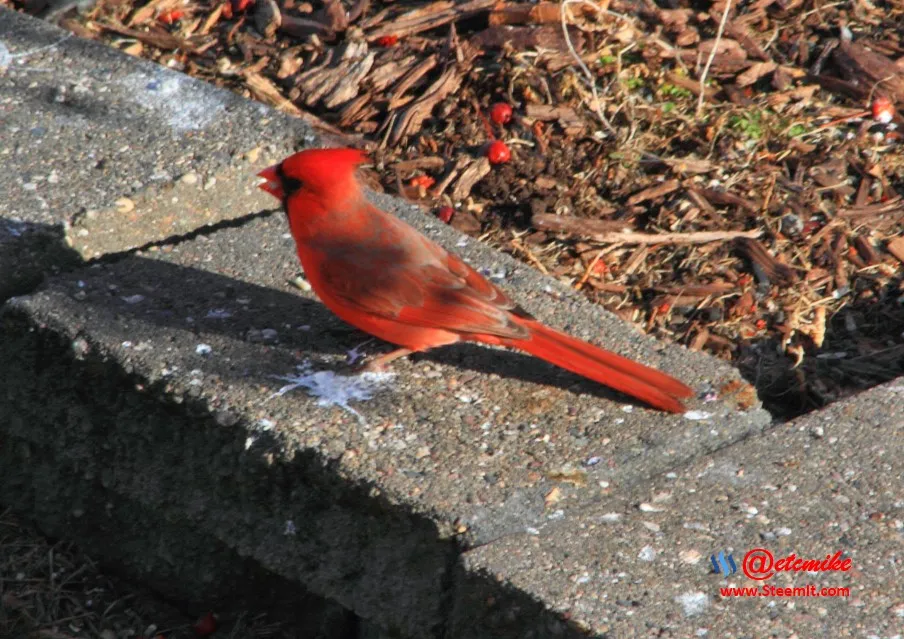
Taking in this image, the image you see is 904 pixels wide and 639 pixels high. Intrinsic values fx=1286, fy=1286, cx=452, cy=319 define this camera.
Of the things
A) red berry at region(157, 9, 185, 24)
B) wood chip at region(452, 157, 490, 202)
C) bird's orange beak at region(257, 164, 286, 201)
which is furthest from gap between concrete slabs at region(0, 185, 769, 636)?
red berry at region(157, 9, 185, 24)

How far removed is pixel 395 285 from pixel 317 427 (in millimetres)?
466

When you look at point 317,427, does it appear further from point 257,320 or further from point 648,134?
point 648,134

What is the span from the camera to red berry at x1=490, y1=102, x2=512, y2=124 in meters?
4.13

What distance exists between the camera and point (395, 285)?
310 cm

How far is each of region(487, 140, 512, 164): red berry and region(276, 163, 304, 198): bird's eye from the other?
1015mm

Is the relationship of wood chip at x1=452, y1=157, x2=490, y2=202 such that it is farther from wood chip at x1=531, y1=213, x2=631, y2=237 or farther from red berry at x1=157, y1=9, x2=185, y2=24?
red berry at x1=157, y1=9, x2=185, y2=24

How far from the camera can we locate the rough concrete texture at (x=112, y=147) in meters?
3.41

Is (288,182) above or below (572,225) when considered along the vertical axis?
above

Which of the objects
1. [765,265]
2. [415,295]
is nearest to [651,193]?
[765,265]

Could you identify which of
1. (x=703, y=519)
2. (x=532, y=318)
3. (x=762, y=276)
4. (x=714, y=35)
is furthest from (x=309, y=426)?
(x=714, y=35)

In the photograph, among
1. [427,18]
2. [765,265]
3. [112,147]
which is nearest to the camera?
[112,147]

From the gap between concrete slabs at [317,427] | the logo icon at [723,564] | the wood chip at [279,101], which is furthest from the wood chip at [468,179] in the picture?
the logo icon at [723,564]

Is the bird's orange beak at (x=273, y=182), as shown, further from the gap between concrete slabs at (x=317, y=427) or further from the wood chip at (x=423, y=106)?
the wood chip at (x=423, y=106)

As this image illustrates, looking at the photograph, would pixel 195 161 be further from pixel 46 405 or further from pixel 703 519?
pixel 703 519
